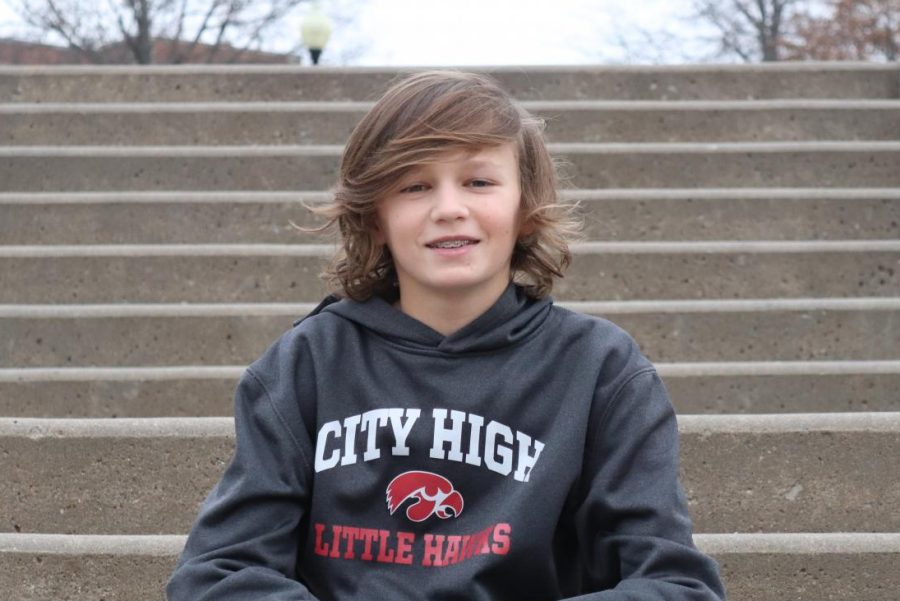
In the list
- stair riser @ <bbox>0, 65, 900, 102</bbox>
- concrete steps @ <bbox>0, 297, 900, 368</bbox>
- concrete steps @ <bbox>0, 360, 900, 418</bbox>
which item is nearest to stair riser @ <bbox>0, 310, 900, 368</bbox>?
concrete steps @ <bbox>0, 297, 900, 368</bbox>

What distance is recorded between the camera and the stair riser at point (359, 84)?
248 inches

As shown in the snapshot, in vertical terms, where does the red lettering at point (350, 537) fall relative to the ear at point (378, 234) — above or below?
below

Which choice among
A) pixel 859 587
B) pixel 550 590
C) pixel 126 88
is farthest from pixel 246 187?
pixel 550 590

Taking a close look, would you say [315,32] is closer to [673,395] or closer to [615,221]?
[615,221]

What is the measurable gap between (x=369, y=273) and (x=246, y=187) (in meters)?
3.53

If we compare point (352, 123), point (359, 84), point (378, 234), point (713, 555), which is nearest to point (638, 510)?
point (378, 234)

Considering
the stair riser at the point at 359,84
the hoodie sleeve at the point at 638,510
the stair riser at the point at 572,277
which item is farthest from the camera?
the stair riser at the point at 359,84

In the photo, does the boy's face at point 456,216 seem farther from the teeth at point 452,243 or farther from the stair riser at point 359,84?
the stair riser at point 359,84

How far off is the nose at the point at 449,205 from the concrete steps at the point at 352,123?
13.4ft

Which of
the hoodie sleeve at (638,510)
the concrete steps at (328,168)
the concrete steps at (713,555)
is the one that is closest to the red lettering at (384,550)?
the hoodie sleeve at (638,510)

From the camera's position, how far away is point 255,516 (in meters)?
1.81

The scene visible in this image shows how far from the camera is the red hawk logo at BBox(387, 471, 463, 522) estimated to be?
1819 millimetres

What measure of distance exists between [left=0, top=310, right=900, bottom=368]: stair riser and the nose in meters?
2.30

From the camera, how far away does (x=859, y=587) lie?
8.81ft
